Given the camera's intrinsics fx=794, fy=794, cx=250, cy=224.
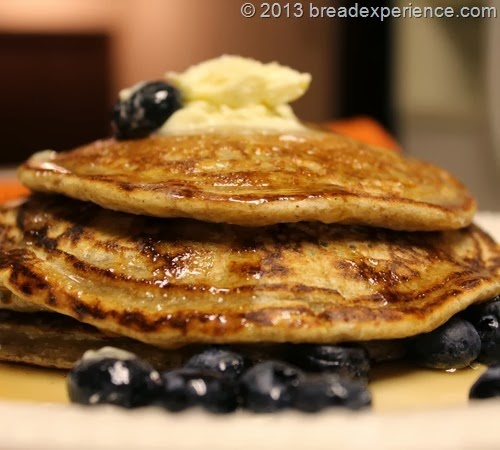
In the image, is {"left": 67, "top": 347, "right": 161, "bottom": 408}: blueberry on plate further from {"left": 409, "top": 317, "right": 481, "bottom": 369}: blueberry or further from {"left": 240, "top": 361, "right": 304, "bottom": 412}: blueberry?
{"left": 409, "top": 317, "right": 481, "bottom": 369}: blueberry

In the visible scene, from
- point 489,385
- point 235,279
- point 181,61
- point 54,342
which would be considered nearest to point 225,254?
point 235,279

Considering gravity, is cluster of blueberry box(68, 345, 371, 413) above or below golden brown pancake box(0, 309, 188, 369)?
above

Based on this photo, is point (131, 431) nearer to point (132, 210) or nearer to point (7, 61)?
point (132, 210)

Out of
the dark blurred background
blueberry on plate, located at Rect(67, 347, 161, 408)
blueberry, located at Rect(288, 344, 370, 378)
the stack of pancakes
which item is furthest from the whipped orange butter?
the dark blurred background

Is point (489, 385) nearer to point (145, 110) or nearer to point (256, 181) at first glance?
point (256, 181)

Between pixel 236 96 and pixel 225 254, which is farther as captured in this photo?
pixel 236 96
